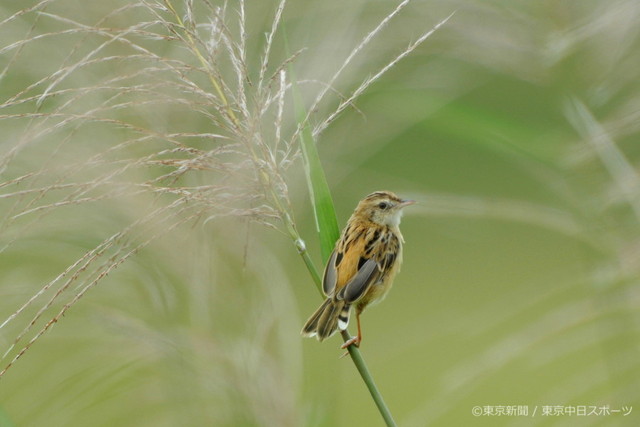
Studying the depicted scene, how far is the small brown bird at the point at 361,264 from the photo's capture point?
6.24 feet

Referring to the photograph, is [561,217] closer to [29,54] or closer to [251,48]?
[251,48]

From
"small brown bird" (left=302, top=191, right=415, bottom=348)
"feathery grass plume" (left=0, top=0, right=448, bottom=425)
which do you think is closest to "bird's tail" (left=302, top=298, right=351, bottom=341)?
"small brown bird" (left=302, top=191, right=415, bottom=348)

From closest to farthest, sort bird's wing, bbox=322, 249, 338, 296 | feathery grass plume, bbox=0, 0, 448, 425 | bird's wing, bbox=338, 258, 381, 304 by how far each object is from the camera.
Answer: feathery grass plume, bbox=0, 0, 448, 425 → bird's wing, bbox=322, 249, 338, 296 → bird's wing, bbox=338, 258, 381, 304

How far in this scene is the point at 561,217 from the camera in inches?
70.9

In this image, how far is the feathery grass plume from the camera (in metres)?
1.63

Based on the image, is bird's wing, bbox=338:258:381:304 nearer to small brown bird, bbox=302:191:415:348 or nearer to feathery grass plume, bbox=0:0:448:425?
small brown bird, bbox=302:191:415:348

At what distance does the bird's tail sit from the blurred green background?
0.28 ft

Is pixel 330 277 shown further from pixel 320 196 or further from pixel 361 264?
pixel 361 264

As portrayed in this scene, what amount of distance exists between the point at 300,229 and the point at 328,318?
0.50m

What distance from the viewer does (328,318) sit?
190 cm

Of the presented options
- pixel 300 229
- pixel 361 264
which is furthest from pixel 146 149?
pixel 361 264

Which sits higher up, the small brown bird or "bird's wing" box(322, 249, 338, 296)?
the small brown bird

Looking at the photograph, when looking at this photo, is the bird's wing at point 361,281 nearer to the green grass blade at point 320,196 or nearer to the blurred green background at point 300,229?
the blurred green background at point 300,229

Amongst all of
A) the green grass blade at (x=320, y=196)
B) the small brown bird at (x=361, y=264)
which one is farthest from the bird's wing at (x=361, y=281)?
the green grass blade at (x=320, y=196)
